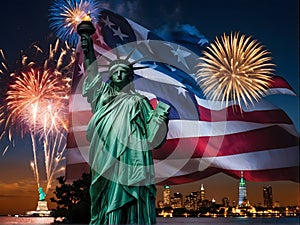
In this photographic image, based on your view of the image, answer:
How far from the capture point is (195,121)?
15938 millimetres

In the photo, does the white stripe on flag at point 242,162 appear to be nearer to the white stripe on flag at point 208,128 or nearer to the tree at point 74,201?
the white stripe on flag at point 208,128

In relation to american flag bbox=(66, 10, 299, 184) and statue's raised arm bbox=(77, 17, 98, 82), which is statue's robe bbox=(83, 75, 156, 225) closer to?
statue's raised arm bbox=(77, 17, 98, 82)

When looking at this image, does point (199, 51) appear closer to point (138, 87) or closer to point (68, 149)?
point (138, 87)

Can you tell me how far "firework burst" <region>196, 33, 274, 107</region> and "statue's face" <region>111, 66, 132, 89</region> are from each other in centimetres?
623

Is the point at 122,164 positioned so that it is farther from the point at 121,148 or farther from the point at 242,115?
the point at 242,115

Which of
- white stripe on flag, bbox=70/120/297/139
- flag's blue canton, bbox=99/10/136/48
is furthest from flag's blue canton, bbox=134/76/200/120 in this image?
flag's blue canton, bbox=99/10/136/48

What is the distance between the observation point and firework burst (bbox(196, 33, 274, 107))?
45.0ft

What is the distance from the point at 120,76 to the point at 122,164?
4.31 feet

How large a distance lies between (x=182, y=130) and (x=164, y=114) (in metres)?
8.60

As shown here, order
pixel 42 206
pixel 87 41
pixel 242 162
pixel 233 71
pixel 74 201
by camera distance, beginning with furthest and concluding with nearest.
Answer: pixel 74 201 < pixel 42 206 < pixel 242 162 < pixel 233 71 < pixel 87 41

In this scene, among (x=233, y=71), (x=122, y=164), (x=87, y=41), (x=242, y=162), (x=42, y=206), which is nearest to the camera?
(x=122, y=164)

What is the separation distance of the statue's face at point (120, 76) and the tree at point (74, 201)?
9.66 m

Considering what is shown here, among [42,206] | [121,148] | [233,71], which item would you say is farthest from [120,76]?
[42,206]

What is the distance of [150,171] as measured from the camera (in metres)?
7.38
